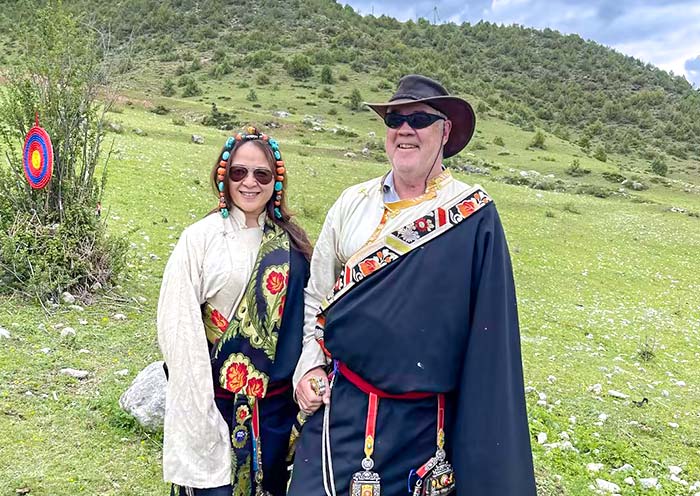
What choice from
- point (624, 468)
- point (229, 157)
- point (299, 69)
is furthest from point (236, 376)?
point (299, 69)

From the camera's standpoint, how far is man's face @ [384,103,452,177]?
2338mm

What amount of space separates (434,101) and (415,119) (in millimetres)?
97

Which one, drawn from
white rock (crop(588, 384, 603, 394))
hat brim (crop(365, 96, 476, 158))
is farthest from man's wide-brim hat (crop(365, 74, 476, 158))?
white rock (crop(588, 384, 603, 394))

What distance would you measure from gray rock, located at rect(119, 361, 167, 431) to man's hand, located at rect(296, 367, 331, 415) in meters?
1.93

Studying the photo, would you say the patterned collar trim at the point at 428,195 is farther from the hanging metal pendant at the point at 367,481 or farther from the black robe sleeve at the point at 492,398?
the hanging metal pendant at the point at 367,481

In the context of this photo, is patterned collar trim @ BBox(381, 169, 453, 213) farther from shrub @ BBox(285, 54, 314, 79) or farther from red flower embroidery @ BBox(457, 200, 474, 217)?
shrub @ BBox(285, 54, 314, 79)

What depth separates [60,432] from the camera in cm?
399

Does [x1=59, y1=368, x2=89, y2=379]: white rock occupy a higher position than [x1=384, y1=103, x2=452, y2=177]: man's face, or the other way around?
[x1=384, y1=103, x2=452, y2=177]: man's face

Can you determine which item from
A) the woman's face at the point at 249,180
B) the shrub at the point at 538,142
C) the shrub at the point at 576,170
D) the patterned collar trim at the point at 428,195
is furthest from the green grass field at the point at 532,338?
the shrub at the point at 538,142

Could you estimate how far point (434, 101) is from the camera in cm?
230

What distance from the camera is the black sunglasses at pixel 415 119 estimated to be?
2326 millimetres

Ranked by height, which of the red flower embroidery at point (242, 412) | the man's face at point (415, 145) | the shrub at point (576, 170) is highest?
the shrub at point (576, 170)

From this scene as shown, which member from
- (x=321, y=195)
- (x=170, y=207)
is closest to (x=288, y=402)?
(x=170, y=207)

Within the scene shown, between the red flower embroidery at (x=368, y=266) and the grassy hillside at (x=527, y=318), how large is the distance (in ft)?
7.26
